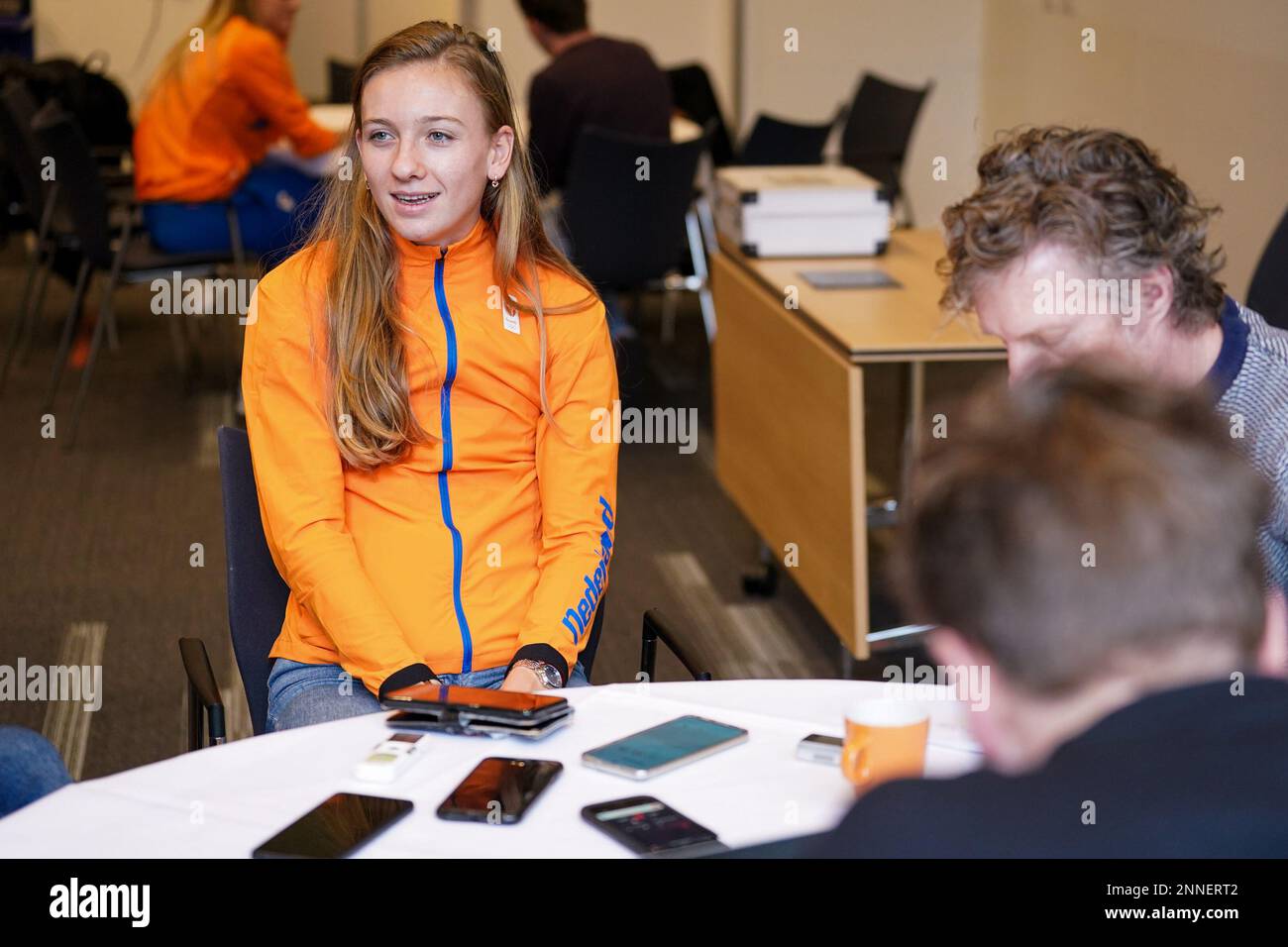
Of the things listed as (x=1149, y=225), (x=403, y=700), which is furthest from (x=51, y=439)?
(x=1149, y=225)

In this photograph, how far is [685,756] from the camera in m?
1.36

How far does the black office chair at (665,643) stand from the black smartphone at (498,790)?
15.2 inches

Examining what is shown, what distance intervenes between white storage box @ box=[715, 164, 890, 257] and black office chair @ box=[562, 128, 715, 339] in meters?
0.83

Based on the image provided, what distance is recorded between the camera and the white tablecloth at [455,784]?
1.21 meters

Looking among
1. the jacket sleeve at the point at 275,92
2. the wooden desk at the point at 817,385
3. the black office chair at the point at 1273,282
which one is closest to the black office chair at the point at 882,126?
the wooden desk at the point at 817,385

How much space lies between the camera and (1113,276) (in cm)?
150

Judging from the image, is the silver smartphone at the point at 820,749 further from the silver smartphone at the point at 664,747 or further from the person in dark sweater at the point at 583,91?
the person in dark sweater at the point at 583,91

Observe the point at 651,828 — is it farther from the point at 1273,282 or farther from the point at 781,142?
the point at 781,142

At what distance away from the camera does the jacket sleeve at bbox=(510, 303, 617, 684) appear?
185 cm
